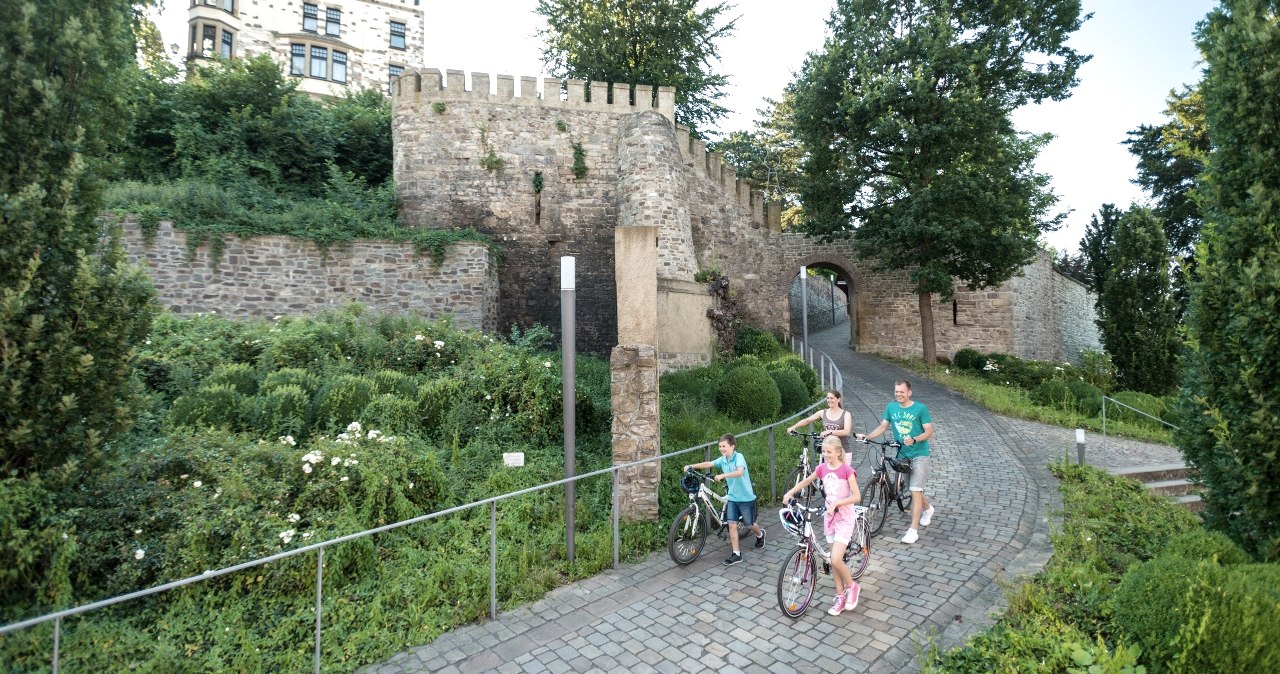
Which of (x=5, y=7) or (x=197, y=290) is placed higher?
(x=5, y=7)

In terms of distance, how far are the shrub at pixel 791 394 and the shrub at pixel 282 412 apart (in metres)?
7.77

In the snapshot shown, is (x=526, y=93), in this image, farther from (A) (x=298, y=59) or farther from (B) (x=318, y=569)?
(A) (x=298, y=59)

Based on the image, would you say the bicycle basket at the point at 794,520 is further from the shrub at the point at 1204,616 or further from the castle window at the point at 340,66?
the castle window at the point at 340,66

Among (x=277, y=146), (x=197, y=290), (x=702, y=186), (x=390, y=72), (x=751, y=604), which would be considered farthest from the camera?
(x=390, y=72)

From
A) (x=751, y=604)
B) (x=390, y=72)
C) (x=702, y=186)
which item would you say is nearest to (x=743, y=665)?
(x=751, y=604)

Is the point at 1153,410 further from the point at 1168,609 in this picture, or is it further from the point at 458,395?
the point at 458,395

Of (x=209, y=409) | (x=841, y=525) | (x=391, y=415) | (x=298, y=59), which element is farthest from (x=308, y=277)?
(x=298, y=59)

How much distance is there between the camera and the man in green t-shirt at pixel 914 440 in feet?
20.9

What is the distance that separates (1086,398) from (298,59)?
32.0 m

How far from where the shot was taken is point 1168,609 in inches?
142

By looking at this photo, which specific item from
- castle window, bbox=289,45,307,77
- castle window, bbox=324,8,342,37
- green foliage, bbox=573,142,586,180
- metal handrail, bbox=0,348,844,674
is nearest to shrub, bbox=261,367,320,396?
metal handrail, bbox=0,348,844,674

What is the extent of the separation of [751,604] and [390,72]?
31416 mm

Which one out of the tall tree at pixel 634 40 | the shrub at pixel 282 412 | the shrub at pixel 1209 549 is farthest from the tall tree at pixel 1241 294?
the tall tree at pixel 634 40

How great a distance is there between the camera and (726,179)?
831 inches
